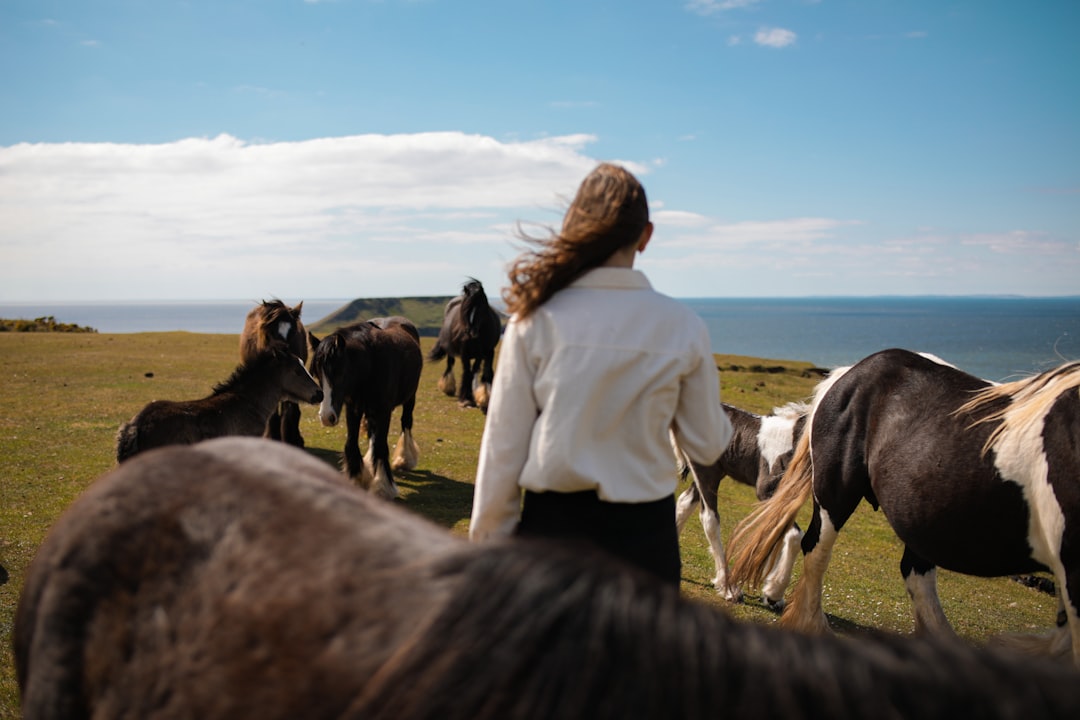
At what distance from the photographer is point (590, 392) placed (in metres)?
2.48

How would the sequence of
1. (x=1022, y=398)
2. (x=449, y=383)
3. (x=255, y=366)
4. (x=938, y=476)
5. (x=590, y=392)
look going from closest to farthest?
(x=590, y=392), (x=1022, y=398), (x=938, y=476), (x=255, y=366), (x=449, y=383)

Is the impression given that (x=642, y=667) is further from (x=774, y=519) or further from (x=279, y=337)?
(x=279, y=337)

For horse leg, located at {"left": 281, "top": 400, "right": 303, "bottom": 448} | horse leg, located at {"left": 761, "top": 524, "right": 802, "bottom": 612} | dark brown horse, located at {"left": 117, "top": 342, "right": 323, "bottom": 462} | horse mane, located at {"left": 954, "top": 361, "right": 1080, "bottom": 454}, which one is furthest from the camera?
horse leg, located at {"left": 281, "top": 400, "right": 303, "bottom": 448}

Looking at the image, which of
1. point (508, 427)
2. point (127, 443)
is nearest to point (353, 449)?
point (127, 443)

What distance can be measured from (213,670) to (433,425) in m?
12.9

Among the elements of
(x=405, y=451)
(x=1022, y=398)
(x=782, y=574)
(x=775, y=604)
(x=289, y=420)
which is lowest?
(x=775, y=604)

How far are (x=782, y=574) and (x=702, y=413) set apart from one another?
5.00m

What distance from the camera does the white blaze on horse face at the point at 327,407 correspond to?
27.4 ft

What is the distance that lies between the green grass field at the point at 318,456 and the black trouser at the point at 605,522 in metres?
3.46

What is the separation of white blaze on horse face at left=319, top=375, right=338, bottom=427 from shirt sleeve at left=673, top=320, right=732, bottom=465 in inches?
250

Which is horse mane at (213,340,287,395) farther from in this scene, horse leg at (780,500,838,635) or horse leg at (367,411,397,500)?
horse leg at (780,500,838,635)

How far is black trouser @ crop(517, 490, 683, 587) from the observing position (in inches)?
103

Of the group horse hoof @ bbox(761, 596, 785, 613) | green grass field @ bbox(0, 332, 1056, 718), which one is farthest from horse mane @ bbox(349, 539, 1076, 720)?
horse hoof @ bbox(761, 596, 785, 613)

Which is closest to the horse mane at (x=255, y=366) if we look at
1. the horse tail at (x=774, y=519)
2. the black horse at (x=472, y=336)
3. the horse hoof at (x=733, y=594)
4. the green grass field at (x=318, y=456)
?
the green grass field at (x=318, y=456)
